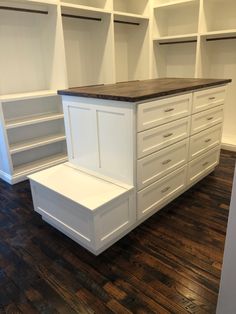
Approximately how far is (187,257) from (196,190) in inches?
37.5

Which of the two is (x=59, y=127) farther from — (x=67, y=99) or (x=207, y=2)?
(x=207, y=2)

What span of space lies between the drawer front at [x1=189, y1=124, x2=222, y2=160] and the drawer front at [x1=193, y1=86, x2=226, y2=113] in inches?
9.3

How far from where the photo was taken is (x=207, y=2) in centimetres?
323

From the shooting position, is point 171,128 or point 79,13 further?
point 79,13

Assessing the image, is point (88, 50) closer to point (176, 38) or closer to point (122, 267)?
point (176, 38)

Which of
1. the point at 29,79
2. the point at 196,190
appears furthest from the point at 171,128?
the point at 29,79

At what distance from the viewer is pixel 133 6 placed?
3.84 meters

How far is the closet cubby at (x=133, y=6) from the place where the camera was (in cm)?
371

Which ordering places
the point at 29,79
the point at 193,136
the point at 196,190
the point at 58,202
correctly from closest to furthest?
the point at 58,202 < the point at 193,136 < the point at 196,190 < the point at 29,79

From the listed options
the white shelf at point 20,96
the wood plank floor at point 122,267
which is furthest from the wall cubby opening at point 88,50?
the wood plank floor at point 122,267

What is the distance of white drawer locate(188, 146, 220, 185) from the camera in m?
2.41

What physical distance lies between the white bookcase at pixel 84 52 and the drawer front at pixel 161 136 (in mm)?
1456

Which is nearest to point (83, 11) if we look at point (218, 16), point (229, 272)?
point (218, 16)

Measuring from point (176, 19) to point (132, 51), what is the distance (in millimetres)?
783
